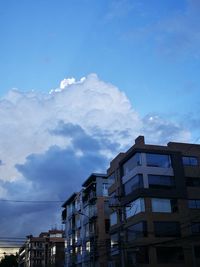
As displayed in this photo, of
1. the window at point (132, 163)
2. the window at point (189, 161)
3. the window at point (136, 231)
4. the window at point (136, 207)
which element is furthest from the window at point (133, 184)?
the window at point (189, 161)

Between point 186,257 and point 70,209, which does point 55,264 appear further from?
point 186,257

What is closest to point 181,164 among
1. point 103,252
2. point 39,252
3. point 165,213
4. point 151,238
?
point 165,213

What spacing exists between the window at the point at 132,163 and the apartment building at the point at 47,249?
63.6m

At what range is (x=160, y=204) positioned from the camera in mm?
59406

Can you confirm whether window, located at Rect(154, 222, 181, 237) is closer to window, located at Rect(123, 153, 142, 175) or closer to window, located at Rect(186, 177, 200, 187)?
window, located at Rect(186, 177, 200, 187)

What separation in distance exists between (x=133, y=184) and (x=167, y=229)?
26.2ft

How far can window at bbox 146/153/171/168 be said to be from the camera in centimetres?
6149

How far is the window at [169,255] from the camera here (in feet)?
185

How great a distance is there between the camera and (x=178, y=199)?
6066 centimetres

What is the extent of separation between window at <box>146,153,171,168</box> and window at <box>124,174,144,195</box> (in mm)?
2662

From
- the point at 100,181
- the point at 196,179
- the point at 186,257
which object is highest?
the point at 100,181

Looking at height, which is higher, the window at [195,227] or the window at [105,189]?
the window at [105,189]

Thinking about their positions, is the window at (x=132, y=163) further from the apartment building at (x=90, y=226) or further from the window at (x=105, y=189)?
the window at (x=105, y=189)

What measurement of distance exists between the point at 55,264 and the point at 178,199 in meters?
70.7
